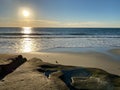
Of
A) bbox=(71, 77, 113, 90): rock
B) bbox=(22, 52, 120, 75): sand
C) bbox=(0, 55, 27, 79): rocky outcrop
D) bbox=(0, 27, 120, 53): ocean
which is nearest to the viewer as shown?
bbox=(71, 77, 113, 90): rock

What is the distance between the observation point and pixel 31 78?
6.18 metres

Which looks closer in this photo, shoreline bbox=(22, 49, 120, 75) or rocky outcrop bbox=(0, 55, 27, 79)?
rocky outcrop bbox=(0, 55, 27, 79)

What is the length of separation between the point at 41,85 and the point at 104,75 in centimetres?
226

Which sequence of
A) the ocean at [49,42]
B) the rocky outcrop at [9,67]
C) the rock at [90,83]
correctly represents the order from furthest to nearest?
the ocean at [49,42] → the rocky outcrop at [9,67] → the rock at [90,83]

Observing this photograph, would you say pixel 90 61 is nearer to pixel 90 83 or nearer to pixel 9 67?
pixel 9 67

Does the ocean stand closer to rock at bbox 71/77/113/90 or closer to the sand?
the sand

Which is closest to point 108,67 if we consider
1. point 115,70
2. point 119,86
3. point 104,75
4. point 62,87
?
point 115,70

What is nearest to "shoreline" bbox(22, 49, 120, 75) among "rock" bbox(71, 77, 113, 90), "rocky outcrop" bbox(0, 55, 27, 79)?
"rocky outcrop" bbox(0, 55, 27, 79)

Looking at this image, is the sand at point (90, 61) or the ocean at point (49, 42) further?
the ocean at point (49, 42)

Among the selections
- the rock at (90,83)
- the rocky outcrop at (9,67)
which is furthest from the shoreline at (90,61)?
the rock at (90,83)

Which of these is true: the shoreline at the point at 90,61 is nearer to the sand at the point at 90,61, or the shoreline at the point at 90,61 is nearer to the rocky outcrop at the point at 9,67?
the sand at the point at 90,61

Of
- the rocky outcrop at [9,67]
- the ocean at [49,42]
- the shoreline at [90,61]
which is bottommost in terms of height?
the ocean at [49,42]

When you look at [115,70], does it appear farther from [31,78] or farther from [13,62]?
[31,78]

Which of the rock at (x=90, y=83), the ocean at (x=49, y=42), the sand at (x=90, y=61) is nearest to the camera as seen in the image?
the rock at (x=90, y=83)
